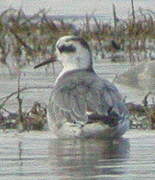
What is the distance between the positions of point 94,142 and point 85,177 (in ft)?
7.68

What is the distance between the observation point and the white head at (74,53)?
41.5 feet

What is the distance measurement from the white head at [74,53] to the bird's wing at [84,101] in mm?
1375

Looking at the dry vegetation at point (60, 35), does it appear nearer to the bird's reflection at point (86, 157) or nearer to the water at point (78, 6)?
the water at point (78, 6)

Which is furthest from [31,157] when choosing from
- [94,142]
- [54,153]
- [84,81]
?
[84,81]

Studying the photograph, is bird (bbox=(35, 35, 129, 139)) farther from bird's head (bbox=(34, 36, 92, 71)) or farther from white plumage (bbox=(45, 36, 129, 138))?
bird's head (bbox=(34, 36, 92, 71))

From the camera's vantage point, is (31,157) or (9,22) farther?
(9,22)

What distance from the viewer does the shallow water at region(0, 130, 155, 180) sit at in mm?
8242

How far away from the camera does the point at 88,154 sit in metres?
9.49

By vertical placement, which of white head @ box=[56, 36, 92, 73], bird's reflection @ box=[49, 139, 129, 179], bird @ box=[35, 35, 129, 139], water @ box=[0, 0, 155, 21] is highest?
water @ box=[0, 0, 155, 21]

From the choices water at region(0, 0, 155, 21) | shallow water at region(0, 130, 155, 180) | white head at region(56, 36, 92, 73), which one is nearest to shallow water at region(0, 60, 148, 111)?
white head at region(56, 36, 92, 73)

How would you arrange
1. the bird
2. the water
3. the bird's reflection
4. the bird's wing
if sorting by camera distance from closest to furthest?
the bird's reflection < the bird < the bird's wing < the water

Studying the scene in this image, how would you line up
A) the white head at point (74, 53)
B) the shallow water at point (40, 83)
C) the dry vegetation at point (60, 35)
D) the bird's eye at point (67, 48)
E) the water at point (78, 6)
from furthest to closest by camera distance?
the water at point (78, 6), the dry vegetation at point (60, 35), the shallow water at point (40, 83), the bird's eye at point (67, 48), the white head at point (74, 53)

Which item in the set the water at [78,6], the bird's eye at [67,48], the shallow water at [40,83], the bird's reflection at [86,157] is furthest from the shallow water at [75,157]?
the water at [78,6]

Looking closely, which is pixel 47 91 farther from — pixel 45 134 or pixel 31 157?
pixel 31 157
